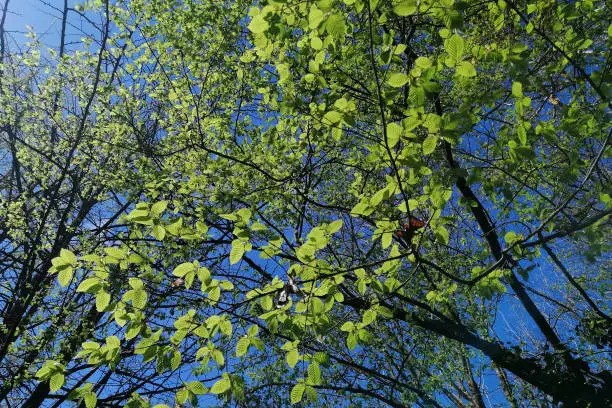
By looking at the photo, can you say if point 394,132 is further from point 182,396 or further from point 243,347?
point 182,396

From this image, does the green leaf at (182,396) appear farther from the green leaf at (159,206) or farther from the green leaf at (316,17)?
the green leaf at (316,17)

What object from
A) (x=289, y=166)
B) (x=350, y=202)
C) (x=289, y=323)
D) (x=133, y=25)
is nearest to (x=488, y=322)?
(x=350, y=202)

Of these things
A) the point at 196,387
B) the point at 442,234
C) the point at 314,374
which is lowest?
the point at 196,387

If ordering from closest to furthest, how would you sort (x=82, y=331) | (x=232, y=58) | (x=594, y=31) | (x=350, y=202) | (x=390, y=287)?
(x=390, y=287) → (x=594, y=31) → (x=232, y=58) → (x=82, y=331) → (x=350, y=202)

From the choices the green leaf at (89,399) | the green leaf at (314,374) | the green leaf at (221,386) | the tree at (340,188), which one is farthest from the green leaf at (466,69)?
the green leaf at (89,399)

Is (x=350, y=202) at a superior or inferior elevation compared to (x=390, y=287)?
superior

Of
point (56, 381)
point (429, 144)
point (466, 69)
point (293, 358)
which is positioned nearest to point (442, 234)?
point (429, 144)

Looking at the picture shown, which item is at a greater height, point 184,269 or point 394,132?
point 394,132

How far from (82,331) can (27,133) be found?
15.4 feet

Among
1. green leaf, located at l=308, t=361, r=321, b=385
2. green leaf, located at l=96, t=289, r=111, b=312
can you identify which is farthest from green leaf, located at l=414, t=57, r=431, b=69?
green leaf, located at l=96, t=289, r=111, b=312

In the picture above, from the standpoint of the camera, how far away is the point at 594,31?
514 centimetres

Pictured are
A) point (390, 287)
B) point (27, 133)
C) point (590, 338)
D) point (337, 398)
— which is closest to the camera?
point (390, 287)

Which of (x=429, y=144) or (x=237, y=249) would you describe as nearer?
(x=429, y=144)

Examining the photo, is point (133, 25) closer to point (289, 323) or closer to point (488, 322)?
point (289, 323)
